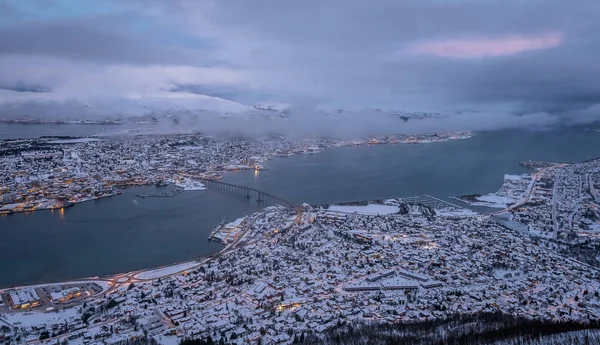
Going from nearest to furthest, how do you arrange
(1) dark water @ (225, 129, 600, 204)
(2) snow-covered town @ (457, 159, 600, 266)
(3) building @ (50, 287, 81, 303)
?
(3) building @ (50, 287, 81, 303) → (2) snow-covered town @ (457, 159, 600, 266) → (1) dark water @ (225, 129, 600, 204)

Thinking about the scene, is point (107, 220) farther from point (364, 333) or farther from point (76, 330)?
point (364, 333)

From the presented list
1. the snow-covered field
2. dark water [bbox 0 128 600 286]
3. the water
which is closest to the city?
the water

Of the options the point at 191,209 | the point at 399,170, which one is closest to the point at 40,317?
the point at 191,209

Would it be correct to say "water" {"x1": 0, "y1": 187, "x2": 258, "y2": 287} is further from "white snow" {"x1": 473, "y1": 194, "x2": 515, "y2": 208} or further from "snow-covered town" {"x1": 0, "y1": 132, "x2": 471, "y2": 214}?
"white snow" {"x1": 473, "y1": 194, "x2": 515, "y2": 208}

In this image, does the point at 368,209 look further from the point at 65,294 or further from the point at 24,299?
the point at 24,299

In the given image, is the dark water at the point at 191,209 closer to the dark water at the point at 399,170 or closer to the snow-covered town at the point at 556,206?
the dark water at the point at 399,170

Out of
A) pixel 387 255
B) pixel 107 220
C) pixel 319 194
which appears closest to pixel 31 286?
pixel 107 220

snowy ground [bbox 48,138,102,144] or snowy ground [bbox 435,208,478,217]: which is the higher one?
snowy ground [bbox 48,138,102,144]
